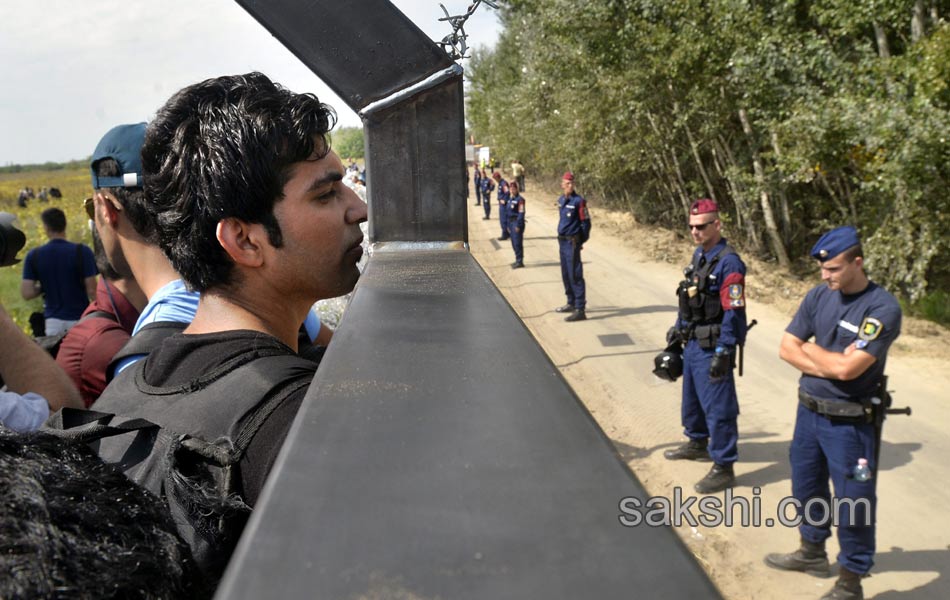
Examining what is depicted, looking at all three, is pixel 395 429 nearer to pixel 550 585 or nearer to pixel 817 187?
pixel 550 585

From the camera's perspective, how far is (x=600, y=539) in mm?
394

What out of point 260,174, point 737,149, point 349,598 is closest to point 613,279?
point 737,149

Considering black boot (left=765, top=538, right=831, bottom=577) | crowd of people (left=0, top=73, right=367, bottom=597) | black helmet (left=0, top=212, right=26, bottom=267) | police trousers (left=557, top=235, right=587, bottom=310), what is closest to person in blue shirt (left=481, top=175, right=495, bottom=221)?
police trousers (left=557, top=235, right=587, bottom=310)

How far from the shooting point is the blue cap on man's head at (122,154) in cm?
214

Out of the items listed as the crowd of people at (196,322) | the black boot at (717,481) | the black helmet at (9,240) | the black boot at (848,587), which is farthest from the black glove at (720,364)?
the black helmet at (9,240)

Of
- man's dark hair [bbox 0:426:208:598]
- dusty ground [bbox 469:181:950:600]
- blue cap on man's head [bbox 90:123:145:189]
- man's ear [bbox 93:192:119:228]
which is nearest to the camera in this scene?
man's dark hair [bbox 0:426:208:598]

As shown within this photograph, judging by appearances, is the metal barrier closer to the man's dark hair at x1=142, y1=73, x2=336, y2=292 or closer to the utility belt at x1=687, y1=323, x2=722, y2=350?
the man's dark hair at x1=142, y1=73, x2=336, y2=292

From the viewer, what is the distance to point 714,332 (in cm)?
591

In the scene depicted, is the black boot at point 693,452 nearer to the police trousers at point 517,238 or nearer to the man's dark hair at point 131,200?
the man's dark hair at point 131,200

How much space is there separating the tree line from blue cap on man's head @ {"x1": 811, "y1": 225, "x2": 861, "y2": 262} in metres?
3.05

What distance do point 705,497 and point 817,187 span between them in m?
8.68

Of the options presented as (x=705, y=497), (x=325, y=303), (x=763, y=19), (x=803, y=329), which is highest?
(x=763, y=19)

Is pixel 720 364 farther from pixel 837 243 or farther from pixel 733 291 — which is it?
pixel 837 243

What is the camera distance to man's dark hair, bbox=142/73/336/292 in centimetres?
131
